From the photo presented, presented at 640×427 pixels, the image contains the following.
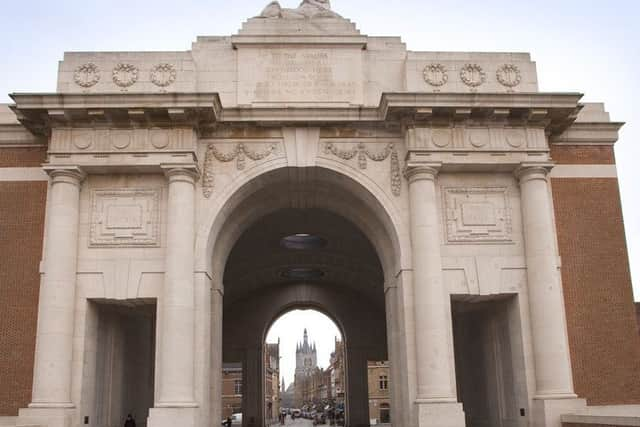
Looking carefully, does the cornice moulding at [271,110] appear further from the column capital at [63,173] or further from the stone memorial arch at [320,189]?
the column capital at [63,173]

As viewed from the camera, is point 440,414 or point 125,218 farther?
point 125,218

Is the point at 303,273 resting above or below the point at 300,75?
below

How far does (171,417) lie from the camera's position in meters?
19.6

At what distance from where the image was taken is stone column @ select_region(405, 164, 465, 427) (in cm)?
1997

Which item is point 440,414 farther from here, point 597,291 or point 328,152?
point 328,152

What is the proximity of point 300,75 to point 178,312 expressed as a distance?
8.77m

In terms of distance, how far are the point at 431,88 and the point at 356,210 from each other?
514 centimetres

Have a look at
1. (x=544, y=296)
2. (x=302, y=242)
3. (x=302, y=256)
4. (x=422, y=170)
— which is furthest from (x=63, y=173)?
(x=302, y=256)

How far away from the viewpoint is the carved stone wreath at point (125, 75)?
2259 centimetres

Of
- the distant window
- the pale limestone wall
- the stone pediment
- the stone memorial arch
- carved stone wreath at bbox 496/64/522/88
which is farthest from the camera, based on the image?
the distant window

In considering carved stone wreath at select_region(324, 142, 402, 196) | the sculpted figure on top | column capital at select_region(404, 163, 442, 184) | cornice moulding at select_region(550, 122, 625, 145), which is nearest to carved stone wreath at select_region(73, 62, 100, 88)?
the sculpted figure on top

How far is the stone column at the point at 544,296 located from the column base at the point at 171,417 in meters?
10.3

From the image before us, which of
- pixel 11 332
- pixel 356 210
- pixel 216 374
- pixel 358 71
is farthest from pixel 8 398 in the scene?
pixel 358 71

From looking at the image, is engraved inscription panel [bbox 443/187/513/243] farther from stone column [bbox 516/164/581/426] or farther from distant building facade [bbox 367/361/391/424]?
distant building facade [bbox 367/361/391/424]
